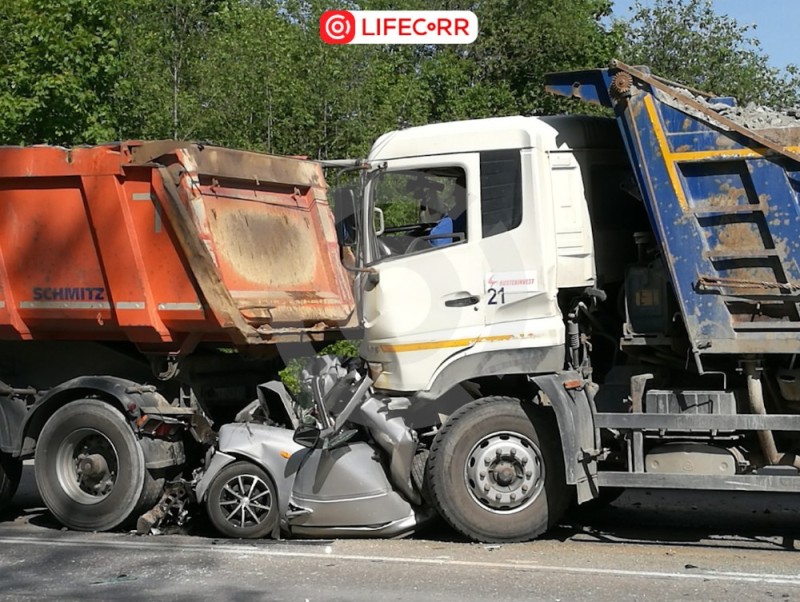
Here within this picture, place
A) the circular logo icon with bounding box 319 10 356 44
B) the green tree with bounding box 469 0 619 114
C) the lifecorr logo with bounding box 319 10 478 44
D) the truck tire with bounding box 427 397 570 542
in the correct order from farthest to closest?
1. the green tree with bounding box 469 0 619 114
2. the lifecorr logo with bounding box 319 10 478 44
3. the circular logo icon with bounding box 319 10 356 44
4. the truck tire with bounding box 427 397 570 542

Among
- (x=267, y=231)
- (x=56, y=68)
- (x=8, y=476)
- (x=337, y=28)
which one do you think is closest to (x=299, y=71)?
(x=337, y=28)

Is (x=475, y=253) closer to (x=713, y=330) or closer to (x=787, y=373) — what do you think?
(x=713, y=330)

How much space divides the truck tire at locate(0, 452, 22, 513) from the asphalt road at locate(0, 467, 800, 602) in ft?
1.13

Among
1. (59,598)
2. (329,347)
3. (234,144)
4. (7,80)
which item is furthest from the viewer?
(234,144)

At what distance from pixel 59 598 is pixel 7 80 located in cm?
919

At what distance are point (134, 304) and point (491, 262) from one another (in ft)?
8.77

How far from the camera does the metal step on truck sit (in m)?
7.14

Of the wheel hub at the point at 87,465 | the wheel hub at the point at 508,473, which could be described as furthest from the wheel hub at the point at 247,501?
the wheel hub at the point at 508,473

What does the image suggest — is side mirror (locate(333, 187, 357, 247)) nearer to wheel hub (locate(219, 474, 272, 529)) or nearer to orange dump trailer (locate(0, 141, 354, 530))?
orange dump trailer (locate(0, 141, 354, 530))

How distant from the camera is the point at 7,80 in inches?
538

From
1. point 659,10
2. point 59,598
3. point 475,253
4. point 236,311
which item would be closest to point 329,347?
point 236,311

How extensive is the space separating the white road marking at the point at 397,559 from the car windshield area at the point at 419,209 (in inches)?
83.3

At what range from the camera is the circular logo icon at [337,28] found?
16150mm

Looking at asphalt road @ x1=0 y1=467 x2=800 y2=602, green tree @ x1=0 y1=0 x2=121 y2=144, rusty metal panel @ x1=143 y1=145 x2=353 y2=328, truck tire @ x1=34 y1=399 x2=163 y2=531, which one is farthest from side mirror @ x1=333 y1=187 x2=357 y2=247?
green tree @ x1=0 y1=0 x2=121 y2=144
